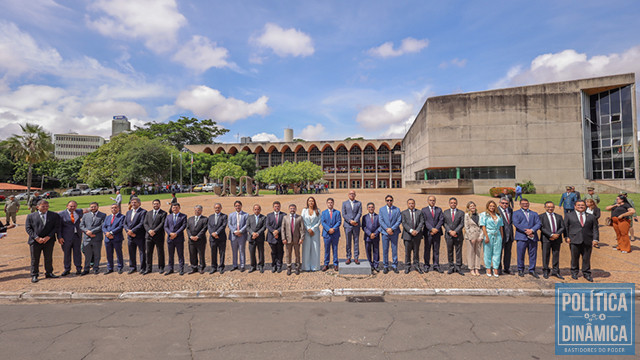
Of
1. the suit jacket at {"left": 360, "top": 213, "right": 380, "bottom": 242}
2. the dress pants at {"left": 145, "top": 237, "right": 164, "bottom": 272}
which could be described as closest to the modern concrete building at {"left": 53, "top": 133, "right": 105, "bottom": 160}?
the dress pants at {"left": 145, "top": 237, "right": 164, "bottom": 272}

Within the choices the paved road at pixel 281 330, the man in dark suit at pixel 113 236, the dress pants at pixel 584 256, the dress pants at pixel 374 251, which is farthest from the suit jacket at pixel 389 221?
the man in dark suit at pixel 113 236

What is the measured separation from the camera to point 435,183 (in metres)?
34.0

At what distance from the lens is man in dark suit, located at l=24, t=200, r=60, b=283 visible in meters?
7.22

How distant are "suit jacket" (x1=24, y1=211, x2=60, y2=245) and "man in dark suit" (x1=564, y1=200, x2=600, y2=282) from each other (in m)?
12.3

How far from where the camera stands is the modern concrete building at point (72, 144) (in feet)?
380

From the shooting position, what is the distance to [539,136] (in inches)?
1297

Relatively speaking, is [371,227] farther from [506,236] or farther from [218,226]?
[218,226]

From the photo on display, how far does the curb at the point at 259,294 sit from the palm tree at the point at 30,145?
34.5 m

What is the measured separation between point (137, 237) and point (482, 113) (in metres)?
35.5

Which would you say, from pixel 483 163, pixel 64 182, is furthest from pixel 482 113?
pixel 64 182

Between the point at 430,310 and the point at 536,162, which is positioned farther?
the point at 536,162

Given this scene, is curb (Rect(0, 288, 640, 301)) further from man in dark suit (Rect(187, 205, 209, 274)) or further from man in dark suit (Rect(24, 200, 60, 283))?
man in dark suit (Rect(187, 205, 209, 274))

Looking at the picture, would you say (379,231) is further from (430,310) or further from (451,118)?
(451,118)

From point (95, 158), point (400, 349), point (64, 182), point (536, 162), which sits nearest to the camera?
point (400, 349)
